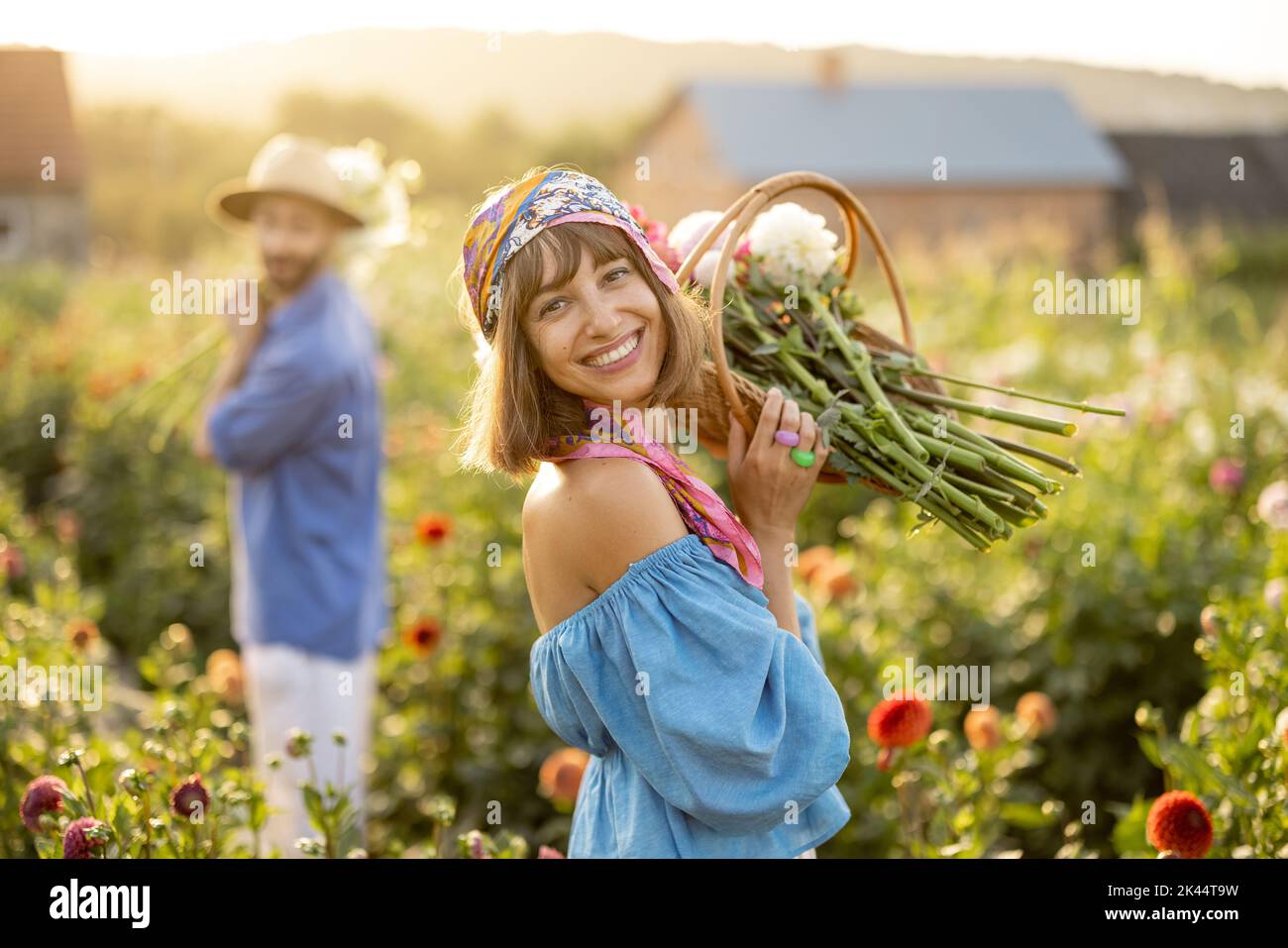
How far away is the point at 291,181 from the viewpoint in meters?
3.57

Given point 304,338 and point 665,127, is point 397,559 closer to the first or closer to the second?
point 304,338

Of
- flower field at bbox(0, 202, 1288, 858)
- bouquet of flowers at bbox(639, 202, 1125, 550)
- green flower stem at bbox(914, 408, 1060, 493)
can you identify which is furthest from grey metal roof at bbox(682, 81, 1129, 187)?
green flower stem at bbox(914, 408, 1060, 493)

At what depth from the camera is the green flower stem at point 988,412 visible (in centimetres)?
184

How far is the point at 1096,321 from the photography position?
30.0 ft

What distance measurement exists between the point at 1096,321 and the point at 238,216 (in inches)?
285

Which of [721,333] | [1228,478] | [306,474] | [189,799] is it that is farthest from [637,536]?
[1228,478]

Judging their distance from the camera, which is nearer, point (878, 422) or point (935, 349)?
point (878, 422)

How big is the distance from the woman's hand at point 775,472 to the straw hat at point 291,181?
7.72 feet

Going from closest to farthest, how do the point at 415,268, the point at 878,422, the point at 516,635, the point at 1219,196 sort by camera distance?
1. the point at 878,422
2. the point at 516,635
3. the point at 415,268
4. the point at 1219,196

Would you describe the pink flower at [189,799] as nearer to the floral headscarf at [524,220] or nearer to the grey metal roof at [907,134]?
the floral headscarf at [524,220]

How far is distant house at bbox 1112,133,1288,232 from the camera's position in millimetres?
38688
